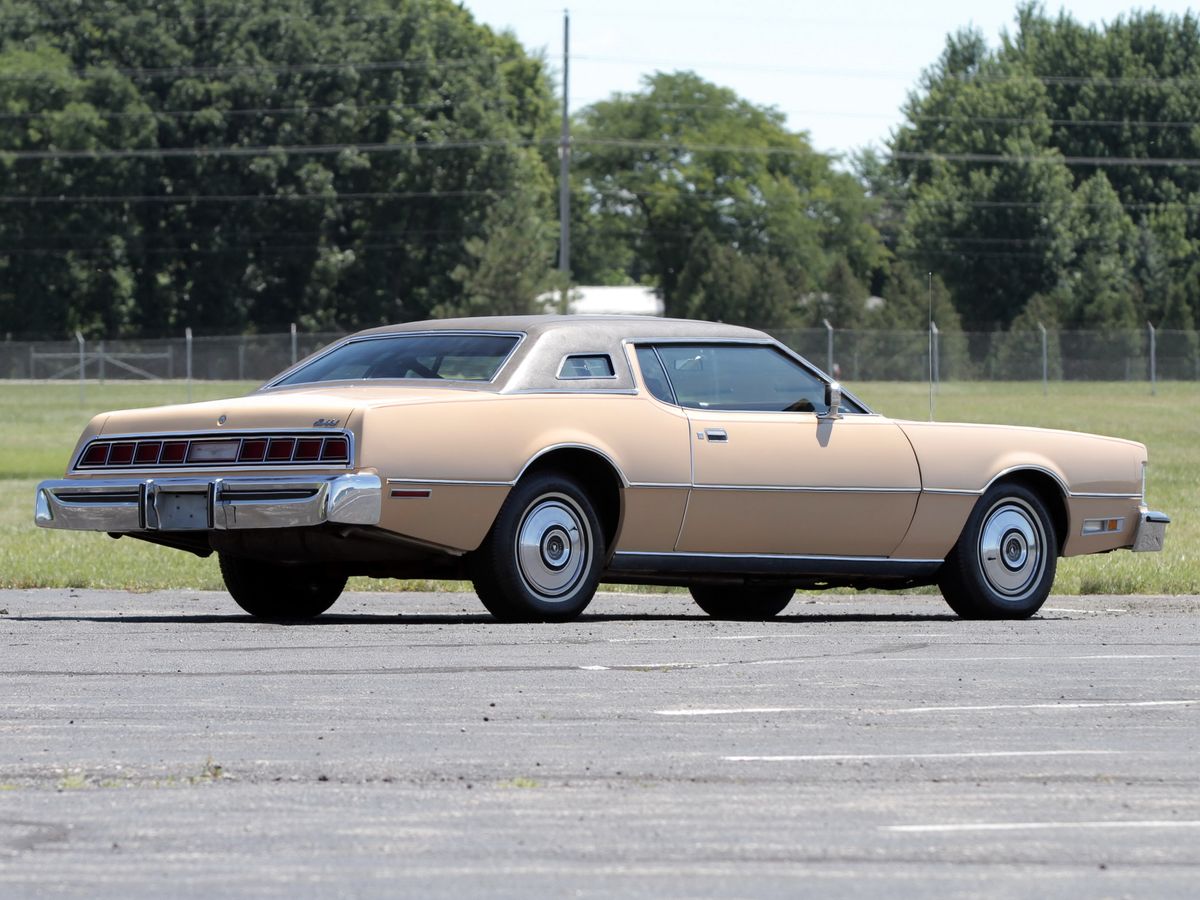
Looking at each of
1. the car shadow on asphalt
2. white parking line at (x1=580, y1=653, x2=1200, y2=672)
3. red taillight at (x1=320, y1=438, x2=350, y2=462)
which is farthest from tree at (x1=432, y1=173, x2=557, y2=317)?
white parking line at (x1=580, y1=653, x2=1200, y2=672)

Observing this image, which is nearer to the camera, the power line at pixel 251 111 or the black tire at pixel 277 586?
the black tire at pixel 277 586

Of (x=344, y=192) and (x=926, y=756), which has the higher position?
(x=344, y=192)

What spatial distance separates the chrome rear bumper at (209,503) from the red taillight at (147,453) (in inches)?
4.9

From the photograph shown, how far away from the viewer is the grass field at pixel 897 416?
48.8ft

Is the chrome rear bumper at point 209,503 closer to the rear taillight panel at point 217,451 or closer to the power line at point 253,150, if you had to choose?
the rear taillight panel at point 217,451

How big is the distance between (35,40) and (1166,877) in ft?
303

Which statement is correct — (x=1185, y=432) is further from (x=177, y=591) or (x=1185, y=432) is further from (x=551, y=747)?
(x=551, y=747)

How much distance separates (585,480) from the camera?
11.1 meters

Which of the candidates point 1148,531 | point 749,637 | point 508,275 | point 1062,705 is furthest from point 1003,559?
point 508,275

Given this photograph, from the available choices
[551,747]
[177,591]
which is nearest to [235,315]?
[177,591]

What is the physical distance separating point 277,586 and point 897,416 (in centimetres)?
3254

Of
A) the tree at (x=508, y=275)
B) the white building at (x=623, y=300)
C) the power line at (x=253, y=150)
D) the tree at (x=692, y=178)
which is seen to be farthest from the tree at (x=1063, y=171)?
the tree at (x=508, y=275)

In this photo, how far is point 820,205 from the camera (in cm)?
11275

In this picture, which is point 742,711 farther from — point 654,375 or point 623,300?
point 623,300
